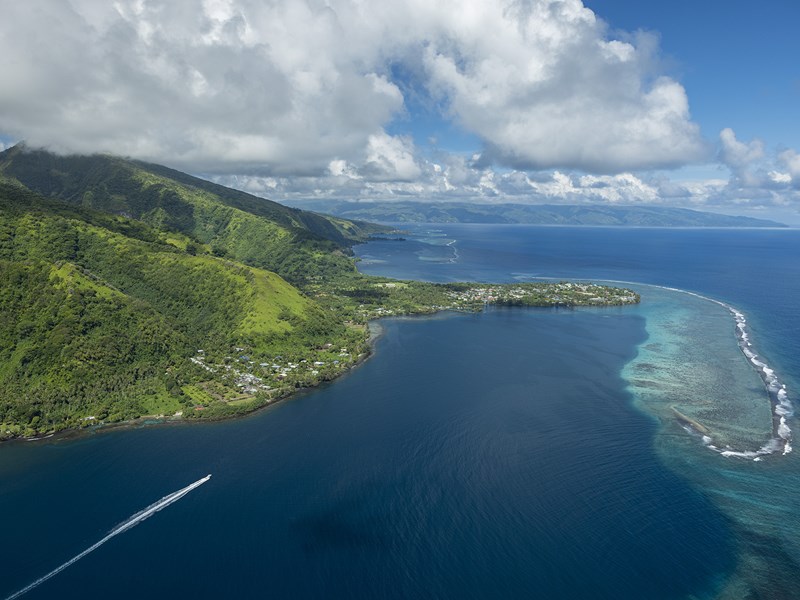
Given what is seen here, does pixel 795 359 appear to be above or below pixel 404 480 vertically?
above

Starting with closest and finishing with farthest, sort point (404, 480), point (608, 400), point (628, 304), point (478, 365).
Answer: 1. point (404, 480)
2. point (608, 400)
3. point (478, 365)
4. point (628, 304)

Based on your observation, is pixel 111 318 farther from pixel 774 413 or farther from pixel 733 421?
pixel 774 413

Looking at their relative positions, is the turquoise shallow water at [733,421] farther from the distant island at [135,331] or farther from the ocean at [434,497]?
the distant island at [135,331]

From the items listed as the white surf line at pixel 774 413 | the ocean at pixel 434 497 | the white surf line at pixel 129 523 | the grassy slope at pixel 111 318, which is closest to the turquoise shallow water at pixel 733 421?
the ocean at pixel 434 497

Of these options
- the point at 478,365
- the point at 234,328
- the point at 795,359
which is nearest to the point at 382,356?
the point at 478,365

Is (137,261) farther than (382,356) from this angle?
Yes

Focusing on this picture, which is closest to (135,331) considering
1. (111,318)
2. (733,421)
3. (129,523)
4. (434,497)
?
(111,318)

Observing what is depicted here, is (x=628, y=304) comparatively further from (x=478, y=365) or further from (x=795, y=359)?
(x=478, y=365)
